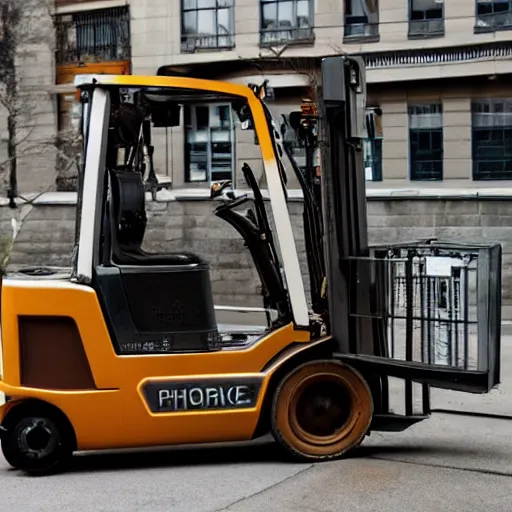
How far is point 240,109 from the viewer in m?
6.61

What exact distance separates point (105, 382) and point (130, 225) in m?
1.09

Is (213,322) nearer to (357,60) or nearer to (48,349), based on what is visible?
(48,349)

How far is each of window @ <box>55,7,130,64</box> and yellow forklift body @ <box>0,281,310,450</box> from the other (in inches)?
490

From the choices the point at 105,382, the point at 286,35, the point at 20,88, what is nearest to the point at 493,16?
the point at 286,35

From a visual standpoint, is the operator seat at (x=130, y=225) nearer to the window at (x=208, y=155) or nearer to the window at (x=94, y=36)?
the window at (x=208, y=155)

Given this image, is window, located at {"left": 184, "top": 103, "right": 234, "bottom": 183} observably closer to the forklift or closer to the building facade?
the building facade

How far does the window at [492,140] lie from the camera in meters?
16.7

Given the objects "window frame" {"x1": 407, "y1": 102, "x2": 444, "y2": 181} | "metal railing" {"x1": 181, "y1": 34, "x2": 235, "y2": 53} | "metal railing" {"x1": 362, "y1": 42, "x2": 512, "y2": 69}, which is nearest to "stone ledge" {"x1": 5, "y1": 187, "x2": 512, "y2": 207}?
"window frame" {"x1": 407, "y1": 102, "x2": 444, "y2": 181}

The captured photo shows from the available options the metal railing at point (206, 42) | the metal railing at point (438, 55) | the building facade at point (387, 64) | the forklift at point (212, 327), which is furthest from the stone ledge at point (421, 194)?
the forklift at point (212, 327)

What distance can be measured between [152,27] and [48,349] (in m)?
12.6

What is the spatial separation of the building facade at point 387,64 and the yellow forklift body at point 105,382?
31.9ft

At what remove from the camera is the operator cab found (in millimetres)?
6320

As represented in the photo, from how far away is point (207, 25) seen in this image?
58.2 ft

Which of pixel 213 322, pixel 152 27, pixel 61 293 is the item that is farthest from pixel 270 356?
pixel 152 27
